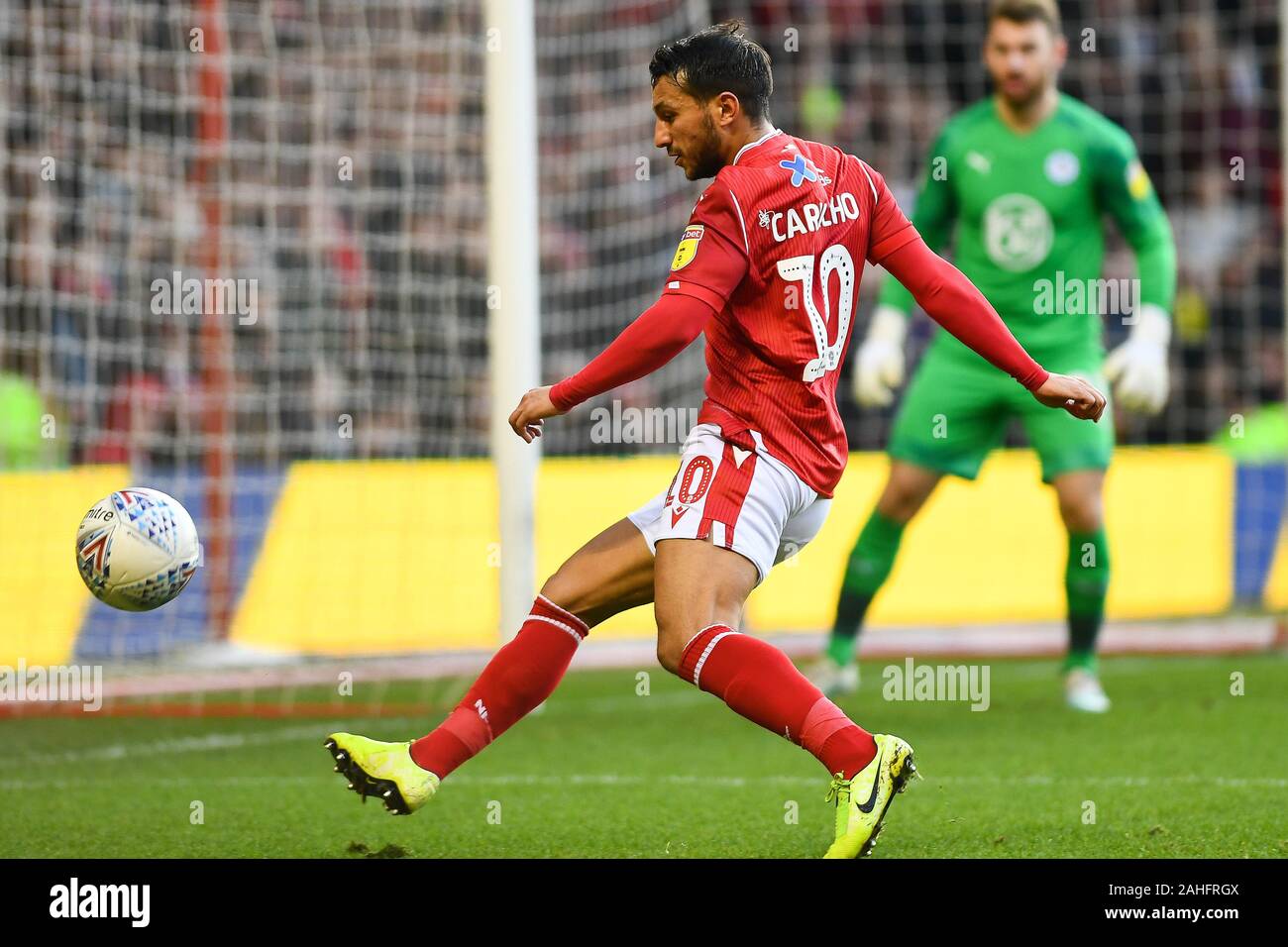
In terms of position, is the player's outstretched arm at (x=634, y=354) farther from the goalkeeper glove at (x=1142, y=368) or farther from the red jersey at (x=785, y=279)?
the goalkeeper glove at (x=1142, y=368)

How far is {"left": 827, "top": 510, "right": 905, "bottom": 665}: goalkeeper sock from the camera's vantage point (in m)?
6.84

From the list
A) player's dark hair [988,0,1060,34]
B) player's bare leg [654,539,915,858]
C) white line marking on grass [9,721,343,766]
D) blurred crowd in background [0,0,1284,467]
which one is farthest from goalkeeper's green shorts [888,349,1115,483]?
player's bare leg [654,539,915,858]

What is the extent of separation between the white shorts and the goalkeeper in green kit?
2.79m

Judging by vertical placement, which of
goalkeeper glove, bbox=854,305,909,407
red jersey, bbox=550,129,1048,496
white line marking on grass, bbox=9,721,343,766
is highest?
red jersey, bbox=550,129,1048,496

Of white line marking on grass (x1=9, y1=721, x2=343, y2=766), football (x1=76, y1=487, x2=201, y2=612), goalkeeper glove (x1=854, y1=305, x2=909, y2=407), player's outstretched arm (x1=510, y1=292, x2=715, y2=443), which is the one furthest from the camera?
goalkeeper glove (x1=854, y1=305, x2=909, y2=407)

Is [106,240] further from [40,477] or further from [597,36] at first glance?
[597,36]

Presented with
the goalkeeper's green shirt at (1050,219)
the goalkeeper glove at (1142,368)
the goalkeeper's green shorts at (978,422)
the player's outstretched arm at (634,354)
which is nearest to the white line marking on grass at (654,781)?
the goalkeeper's green shorts at (978,422)

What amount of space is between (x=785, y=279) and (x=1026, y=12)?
10.8 ft

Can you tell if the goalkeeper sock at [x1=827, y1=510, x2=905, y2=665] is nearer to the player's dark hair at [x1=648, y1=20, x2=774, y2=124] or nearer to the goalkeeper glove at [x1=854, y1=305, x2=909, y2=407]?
the goalkeeper glove at [x1=854, y1=305, x2=909, y2=407]

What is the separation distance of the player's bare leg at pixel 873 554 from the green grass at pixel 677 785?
291mm

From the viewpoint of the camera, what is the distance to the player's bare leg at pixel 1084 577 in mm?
6676

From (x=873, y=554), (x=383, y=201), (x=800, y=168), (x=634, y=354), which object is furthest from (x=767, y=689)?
(x=383, y=201)

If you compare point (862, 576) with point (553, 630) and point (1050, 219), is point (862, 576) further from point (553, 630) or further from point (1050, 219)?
point (553, 630)
